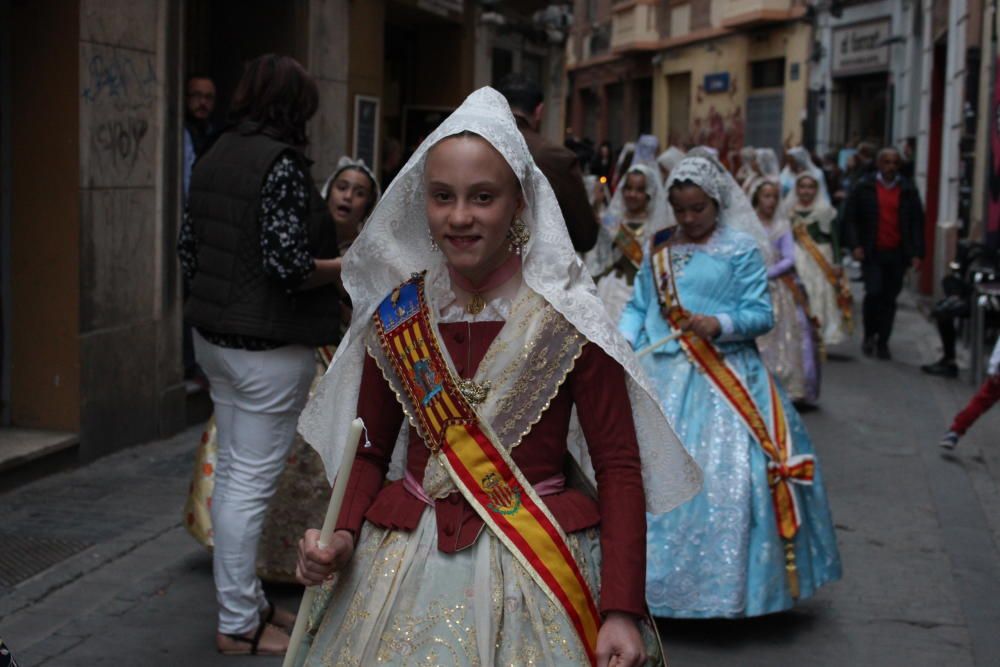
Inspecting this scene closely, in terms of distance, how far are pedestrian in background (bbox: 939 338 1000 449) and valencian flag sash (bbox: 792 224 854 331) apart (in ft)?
14.0

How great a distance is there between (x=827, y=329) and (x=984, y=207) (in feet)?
9.77

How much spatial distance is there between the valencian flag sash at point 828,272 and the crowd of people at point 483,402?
4034mm

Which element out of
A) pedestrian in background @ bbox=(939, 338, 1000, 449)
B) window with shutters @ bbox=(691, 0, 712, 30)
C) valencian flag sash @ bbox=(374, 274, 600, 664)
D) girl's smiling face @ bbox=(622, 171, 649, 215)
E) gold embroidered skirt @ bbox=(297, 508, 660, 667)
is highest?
window with shutters @ bbox=(691, 0, 712, 30)

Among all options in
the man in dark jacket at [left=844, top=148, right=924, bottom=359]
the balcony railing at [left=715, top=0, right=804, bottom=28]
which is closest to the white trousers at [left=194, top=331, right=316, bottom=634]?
the man in dark jacket at [left=844, top=148, right=924, bottom=359]

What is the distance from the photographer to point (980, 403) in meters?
9.04

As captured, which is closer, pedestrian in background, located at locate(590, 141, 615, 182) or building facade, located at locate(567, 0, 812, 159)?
pedestrian in background, located at locate(590, 141, 615, 182)

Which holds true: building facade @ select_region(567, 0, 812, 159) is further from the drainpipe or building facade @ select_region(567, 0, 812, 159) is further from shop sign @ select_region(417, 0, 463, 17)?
shop sign @ select_region(417, 0, 463, 17)

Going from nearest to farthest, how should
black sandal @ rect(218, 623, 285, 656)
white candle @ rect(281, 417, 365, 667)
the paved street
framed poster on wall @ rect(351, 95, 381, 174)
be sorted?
white candle @ rect(281, 417, 365, 667), black sandal @ rect(218, 623, 285, 656), the paved street, framed poster on wall @ rect(351, 95, 381, 174)

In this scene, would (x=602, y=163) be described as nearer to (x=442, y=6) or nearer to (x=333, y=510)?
(x=442, y=6)

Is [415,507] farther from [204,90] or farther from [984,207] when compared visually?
[984,207]

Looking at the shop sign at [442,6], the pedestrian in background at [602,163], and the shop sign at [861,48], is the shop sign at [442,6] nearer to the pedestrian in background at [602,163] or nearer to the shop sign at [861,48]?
the pedestrian in background at [602,163]

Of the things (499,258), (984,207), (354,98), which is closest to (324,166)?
(354,98)

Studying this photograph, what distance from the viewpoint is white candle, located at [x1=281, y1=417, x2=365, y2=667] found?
258 cm

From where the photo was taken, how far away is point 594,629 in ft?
9.22
